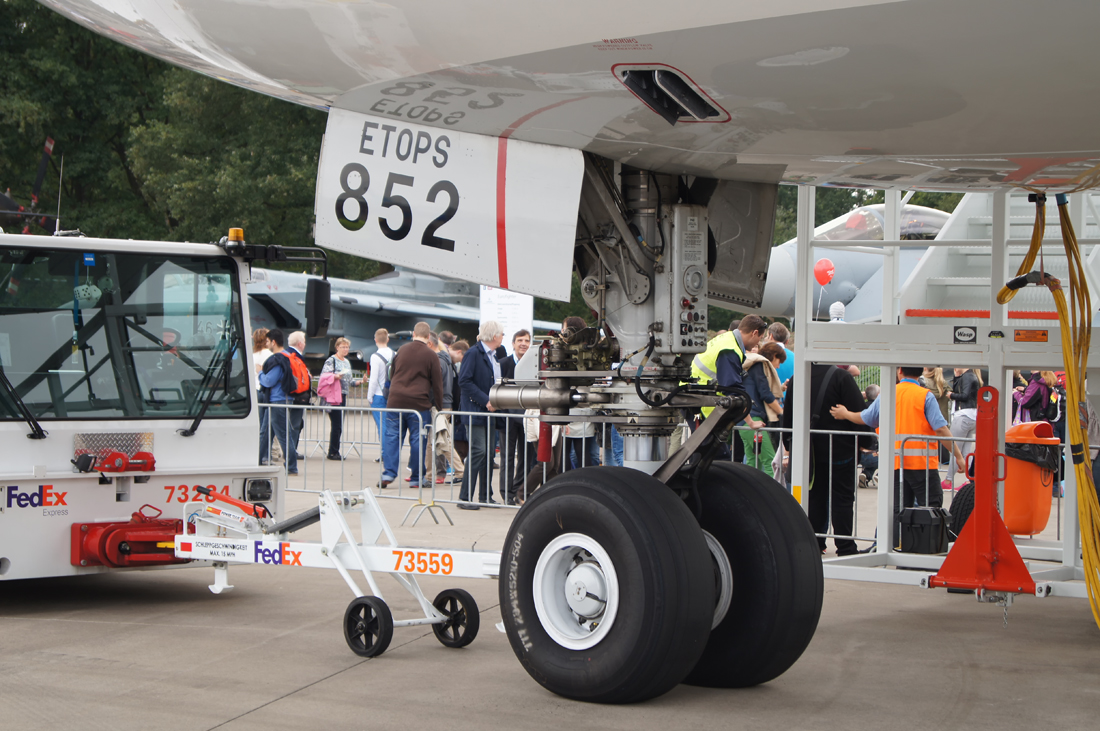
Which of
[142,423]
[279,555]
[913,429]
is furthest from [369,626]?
[913,429]

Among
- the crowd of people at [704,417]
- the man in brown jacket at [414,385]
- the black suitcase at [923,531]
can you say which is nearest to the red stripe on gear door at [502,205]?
the crowd of people at [704,417]

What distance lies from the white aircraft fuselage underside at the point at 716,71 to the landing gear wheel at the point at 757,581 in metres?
1.48

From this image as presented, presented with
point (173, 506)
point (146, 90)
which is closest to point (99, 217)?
point (146, 90)

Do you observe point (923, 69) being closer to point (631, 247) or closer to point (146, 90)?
point (631, 247)

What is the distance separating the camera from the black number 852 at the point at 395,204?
4.75 m

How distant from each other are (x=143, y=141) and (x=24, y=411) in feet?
87.0

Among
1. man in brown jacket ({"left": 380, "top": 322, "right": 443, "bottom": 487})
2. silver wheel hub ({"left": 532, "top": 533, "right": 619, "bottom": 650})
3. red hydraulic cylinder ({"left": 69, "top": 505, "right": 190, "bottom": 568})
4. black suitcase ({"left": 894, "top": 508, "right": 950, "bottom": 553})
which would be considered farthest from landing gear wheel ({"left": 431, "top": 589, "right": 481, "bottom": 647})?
man in brown jacket ({"left": 380, "top": 322, "right": 443, "bottom": 487})

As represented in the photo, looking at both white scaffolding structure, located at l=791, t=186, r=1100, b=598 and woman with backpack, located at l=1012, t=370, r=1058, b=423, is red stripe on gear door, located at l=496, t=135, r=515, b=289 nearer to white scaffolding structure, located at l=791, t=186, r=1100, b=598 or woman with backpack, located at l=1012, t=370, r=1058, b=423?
white scaffolding structure, located at l=791, t=186, r=1100, b=598

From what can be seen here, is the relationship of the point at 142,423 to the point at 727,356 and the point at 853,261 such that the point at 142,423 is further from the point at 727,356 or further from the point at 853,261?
the point at 853,261

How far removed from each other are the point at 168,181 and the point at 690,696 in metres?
28.1

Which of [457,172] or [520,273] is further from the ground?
[457,172]

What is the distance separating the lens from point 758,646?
462cm

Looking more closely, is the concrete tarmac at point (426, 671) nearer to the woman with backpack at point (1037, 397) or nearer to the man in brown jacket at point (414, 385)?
the man in brown jacket at point (414, 385)

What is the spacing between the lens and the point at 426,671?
507 centimetres
